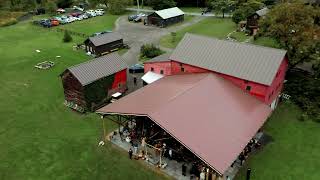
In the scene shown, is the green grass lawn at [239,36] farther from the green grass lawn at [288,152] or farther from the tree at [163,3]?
the green grass lawn at [288,152]

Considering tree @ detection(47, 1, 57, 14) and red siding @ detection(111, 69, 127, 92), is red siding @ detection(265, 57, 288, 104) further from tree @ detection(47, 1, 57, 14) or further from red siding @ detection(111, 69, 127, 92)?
tree @ detection(47, 1, 57, 14)

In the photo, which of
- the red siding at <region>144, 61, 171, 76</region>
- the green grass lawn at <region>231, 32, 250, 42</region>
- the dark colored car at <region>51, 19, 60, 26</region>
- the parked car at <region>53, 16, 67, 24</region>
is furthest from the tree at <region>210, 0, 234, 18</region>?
the red siding at <region>144, 61, 171, 76</region>

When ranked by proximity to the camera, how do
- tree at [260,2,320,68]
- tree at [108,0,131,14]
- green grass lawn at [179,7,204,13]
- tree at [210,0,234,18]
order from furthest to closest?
green grass lawn at [179,7,204,13], tree at [108,0,131,14], tree at [210,0,234,18], tree at [260,2,320,68]

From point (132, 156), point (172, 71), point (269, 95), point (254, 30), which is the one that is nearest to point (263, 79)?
point (269, 95)

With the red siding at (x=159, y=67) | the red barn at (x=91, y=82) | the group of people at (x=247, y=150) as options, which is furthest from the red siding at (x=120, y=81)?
the group of people at (x=247, y=150)

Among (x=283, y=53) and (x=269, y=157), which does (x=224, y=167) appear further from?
(x=283, y=53)

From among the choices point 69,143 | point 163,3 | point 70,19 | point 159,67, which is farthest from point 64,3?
point 69,143

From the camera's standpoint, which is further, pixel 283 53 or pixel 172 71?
pixel 172 71
